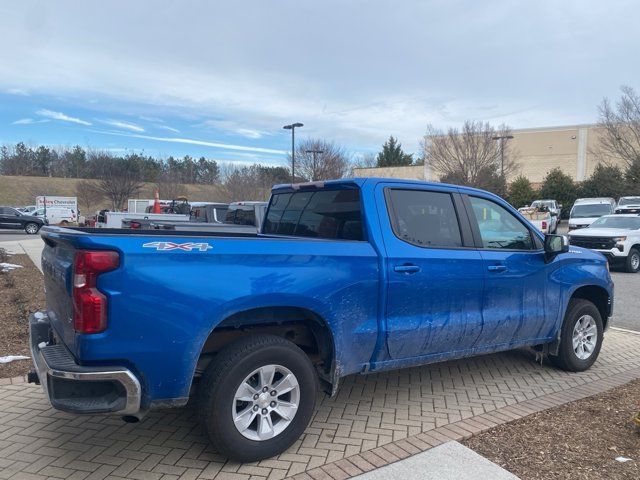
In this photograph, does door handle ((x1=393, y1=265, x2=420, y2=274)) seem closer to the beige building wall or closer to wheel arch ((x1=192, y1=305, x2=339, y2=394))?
wheel arch ((x1=192, y1=305, x2=339, y2=394))

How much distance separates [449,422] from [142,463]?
235 cm

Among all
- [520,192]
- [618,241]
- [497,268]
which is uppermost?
[520,192]

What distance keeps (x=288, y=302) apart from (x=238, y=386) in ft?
2.04

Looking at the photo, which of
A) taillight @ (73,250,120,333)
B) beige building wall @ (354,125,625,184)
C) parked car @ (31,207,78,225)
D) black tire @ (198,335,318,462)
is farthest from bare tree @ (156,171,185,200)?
taillight @ (73,250,120,333)

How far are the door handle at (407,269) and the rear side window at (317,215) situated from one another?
36 centimetres

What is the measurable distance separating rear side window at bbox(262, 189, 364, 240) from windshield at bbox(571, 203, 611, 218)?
2211 cm

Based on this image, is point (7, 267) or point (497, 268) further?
point (7, 267)

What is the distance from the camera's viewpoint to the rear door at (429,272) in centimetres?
404

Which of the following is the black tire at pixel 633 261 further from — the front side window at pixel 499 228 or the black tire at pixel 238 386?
the black tire at pixel 238 386

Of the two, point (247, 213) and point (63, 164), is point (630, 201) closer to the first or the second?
point (247, 213)

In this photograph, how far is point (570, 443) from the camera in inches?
151

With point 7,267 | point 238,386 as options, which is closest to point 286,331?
point 238,386

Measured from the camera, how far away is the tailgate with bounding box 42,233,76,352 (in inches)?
124

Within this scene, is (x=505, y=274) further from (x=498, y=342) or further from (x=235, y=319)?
(x=235, y=319)
